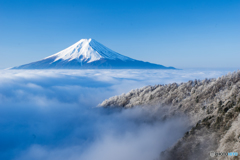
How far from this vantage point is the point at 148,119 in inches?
1021

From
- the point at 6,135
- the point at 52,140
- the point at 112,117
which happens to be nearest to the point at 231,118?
the point at 112,117

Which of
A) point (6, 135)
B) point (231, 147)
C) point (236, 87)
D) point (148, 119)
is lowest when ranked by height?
point (6, 135)

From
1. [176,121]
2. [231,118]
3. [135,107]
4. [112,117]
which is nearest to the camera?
[231,118]

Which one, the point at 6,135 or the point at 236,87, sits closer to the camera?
the point at 236,87

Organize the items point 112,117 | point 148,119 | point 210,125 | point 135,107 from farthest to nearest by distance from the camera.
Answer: point 112,117
point 135,107
point 148,119
point 210,125

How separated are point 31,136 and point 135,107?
3236cm

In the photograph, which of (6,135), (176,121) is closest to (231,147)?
(176,121)

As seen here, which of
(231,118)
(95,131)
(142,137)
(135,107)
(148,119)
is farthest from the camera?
(95,131)

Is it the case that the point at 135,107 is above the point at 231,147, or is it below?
below

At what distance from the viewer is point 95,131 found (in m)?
37.9

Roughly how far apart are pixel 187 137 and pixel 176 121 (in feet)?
24.7

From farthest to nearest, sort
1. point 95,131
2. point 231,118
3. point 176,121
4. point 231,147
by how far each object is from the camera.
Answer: point 95,131 < point 176,121 < point 231,118 < point 231,147

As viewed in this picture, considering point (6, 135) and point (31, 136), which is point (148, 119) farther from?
point (6, 135)

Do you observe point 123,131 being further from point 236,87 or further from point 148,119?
point 236,87
